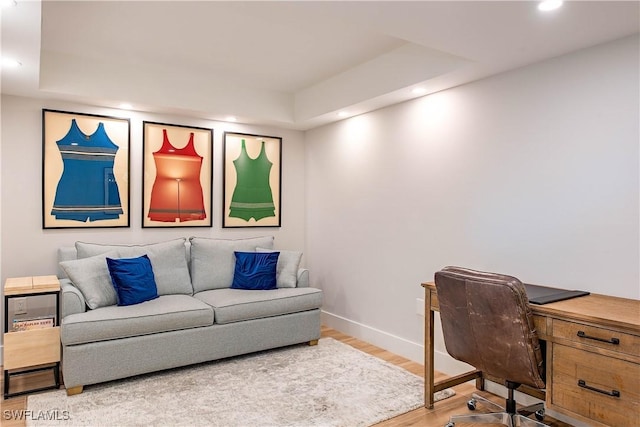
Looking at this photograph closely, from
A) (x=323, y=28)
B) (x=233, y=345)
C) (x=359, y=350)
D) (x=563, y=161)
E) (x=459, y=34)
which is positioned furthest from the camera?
(x=359, y=350)

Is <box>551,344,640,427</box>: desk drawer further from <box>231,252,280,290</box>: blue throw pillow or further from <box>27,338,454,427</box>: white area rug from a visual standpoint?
<box>231,252,280,290</box>: blue throw pillow

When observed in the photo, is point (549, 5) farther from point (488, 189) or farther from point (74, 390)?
point (74, 390)

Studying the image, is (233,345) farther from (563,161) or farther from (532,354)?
(563,161)

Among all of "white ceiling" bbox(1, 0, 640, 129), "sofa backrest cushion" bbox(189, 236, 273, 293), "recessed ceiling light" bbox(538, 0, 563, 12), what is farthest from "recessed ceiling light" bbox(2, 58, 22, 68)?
A: "recessed ceiling light" bbox(538, 0, 563, 12)

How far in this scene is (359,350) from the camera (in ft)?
12.9

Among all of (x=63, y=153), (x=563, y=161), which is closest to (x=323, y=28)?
(x=563, y=161)

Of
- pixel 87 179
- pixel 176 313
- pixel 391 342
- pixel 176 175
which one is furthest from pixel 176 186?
pixel 391 342

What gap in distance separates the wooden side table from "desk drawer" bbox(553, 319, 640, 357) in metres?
3.24

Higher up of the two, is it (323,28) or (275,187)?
(323,28)

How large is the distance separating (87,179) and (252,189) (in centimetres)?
166

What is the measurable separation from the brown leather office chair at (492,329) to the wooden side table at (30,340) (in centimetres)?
272

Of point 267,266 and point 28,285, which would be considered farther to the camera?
point 267,266

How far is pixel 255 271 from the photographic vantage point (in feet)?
13.4

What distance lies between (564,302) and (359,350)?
2062mm
